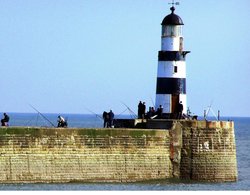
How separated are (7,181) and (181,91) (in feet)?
25.8

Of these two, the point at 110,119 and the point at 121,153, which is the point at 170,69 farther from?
the point at 121,153

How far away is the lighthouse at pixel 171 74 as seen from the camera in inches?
1195

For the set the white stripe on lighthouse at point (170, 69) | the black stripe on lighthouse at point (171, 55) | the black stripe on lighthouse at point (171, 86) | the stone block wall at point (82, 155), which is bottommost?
the stone block wall at point (82, 155)

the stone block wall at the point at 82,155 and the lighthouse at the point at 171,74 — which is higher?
the lighthouse at the point at 171,74

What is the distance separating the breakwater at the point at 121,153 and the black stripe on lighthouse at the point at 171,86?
6.55ft

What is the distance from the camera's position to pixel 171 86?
99.8 ft

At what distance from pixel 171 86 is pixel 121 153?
4.48 metres

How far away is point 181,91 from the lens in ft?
99.9

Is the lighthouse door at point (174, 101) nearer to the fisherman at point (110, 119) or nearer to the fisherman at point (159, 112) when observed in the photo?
the fisherman at point (159, 112)

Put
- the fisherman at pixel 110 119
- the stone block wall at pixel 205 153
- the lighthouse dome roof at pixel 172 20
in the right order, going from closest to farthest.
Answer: the stone block wall at pixel 205 153 < the fisherman at pixel 110 119 < the lighthouse dome roof at pixel 172 20

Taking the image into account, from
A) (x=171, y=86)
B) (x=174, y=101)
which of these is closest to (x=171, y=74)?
(x=171, y=86)

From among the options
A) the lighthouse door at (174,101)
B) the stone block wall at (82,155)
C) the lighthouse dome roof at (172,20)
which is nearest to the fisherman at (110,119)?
the lighthouse door at (174,101)

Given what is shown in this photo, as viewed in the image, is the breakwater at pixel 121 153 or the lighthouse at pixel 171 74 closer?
the breakwater at pixel 121 153
